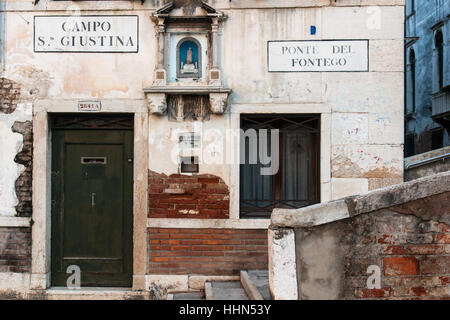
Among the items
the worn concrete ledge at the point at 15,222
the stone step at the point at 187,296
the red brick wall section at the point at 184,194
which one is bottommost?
the stone step at the point at 187,296

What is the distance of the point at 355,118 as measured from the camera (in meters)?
6.27

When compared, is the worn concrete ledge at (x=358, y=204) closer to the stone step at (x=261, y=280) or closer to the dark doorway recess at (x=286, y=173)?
A: the stone step at (x=261, y=280)

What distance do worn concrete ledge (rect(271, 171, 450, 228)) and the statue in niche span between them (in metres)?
2.85

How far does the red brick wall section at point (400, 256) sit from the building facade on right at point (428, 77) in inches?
377

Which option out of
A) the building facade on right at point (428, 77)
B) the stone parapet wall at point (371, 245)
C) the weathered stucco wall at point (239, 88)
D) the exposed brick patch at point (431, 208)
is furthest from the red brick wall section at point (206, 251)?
the building facade on right at point (428, 77)

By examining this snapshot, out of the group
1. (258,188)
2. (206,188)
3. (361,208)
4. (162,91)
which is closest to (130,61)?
(162,91)

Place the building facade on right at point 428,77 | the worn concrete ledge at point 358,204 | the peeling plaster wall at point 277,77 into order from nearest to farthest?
the worn concrete ledge at point 358,204
the peeling plaster wall at point 277,77
the building facade on right at point 428,77

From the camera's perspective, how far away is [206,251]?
6.29m

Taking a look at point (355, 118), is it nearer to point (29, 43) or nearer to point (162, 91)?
point (162, 91)

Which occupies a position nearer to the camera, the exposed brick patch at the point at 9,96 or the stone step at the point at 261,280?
the stone step at the point at 261,280

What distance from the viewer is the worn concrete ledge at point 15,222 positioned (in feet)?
20.7

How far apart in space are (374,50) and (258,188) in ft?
7.77

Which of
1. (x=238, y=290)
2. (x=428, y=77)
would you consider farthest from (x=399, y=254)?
(x=428, y=77)

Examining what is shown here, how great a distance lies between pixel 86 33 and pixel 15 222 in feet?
8.74
